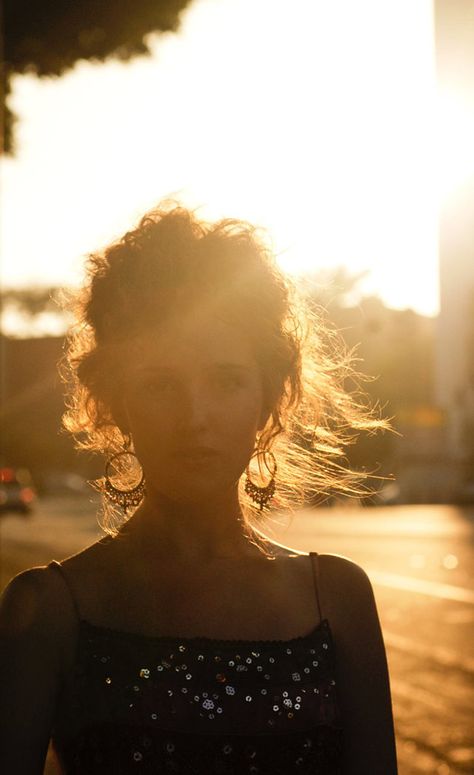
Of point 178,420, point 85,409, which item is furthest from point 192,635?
point 85,409

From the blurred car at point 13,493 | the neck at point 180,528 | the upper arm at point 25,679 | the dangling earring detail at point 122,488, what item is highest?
the blurred car at point 13,493

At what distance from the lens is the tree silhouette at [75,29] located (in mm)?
6492

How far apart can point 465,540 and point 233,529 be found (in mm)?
26267

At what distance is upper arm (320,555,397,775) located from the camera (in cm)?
243

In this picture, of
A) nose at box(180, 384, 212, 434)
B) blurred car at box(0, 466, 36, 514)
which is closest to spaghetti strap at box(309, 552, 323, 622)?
nose at box(180, 384, 212, 434)

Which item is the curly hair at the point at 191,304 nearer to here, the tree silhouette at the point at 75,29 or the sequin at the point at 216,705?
the sequin at the point at 216,705

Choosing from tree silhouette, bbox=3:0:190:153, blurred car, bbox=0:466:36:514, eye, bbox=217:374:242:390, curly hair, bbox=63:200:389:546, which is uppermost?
blurred car, bbox=0:466:36:514

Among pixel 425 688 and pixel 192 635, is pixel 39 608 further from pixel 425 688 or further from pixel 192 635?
pixel 425 688

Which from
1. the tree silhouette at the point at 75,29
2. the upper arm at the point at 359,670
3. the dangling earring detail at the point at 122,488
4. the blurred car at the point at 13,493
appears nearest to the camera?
the upper arm at the point at 359,670

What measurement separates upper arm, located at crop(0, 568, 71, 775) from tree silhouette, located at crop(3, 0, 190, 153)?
468cm

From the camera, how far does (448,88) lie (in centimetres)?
7781

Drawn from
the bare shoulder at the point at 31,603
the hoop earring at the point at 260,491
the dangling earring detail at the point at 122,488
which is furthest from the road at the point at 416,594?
the bare shoulder at the point at 31,603

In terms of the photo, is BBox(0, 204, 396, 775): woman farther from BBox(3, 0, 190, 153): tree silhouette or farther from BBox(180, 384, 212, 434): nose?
BBox(3, 0, 190, 153): tree silhouette

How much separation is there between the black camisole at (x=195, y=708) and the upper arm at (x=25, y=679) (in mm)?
56
